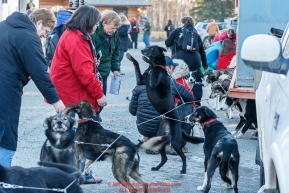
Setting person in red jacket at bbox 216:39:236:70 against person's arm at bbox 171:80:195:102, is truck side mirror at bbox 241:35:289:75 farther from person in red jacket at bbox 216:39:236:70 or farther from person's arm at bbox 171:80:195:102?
person in red jacket at bbox 216:39:236:70

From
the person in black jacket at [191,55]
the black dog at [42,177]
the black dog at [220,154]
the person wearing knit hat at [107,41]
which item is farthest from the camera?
the person in black jacket at [191,55]

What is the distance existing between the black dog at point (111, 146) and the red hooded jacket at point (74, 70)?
165 mm

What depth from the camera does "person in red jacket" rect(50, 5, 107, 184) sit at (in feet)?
21.2

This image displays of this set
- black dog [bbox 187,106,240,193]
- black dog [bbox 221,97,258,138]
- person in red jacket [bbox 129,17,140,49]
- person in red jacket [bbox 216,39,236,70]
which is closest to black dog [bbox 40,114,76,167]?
black dog [bbox 187,106,240,193]

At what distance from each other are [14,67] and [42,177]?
1389mm

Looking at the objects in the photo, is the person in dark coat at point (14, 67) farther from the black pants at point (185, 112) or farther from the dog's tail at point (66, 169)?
the black pants at point (185, 112)

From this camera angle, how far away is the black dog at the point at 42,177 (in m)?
3.92

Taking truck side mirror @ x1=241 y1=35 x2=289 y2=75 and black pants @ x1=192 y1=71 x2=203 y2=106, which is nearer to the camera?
truck side mirror @ x1=241 y1=35 x2=289 y2=75

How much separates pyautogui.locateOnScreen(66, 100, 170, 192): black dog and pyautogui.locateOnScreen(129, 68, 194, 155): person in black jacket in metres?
2.10

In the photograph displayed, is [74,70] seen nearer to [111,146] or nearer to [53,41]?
[111,146]

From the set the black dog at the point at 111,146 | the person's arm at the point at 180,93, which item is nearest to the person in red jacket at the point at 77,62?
the black dog at the point at 111,146

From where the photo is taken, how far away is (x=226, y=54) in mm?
14109

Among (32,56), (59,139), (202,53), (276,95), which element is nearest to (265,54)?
(276,95)

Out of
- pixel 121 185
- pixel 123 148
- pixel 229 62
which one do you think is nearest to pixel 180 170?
pixel 121 185
